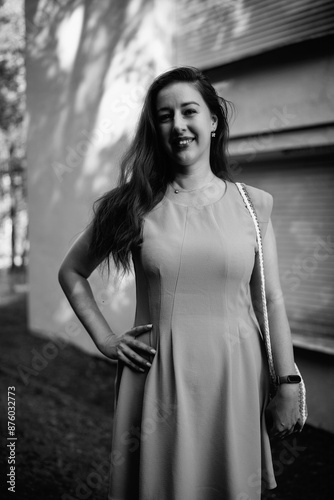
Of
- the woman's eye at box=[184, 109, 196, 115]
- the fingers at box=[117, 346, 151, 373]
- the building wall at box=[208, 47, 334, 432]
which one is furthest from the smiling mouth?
the building wall at box=[208, 47, 334, 432]

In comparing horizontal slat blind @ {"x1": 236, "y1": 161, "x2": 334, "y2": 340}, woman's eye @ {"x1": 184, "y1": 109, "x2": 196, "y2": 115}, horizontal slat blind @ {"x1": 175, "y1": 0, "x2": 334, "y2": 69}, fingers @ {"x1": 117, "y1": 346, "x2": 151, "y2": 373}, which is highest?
horizontal slat blind @ {"x1": 175, "y1": 0, "x2": 334, "y2": 69}

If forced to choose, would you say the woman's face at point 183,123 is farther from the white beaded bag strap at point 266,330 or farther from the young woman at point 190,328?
the white beaded bag strap at point 266,330

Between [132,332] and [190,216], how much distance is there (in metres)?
0.50

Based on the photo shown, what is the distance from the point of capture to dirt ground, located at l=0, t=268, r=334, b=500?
3678 millimetres

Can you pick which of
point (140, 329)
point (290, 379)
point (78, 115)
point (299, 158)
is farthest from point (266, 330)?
point (78, 115)

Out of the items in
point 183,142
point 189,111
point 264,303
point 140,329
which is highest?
point 189,111

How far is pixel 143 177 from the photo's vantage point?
2.01 metres

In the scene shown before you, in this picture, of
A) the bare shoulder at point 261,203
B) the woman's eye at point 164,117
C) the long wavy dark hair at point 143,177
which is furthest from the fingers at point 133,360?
the woman's eye at point 164,117

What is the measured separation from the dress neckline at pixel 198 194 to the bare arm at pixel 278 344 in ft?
0.81

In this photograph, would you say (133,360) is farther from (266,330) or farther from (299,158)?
(299,158)

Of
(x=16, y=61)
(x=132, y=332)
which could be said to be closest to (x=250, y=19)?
(x=132, y=332)

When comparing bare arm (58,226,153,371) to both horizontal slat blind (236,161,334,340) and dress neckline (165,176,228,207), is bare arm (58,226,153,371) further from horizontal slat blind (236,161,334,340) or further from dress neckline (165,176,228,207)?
horizontal slat blind (236,161,334,340)

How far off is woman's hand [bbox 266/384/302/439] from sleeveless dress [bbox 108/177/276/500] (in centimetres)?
8

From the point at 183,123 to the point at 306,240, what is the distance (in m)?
3.15
